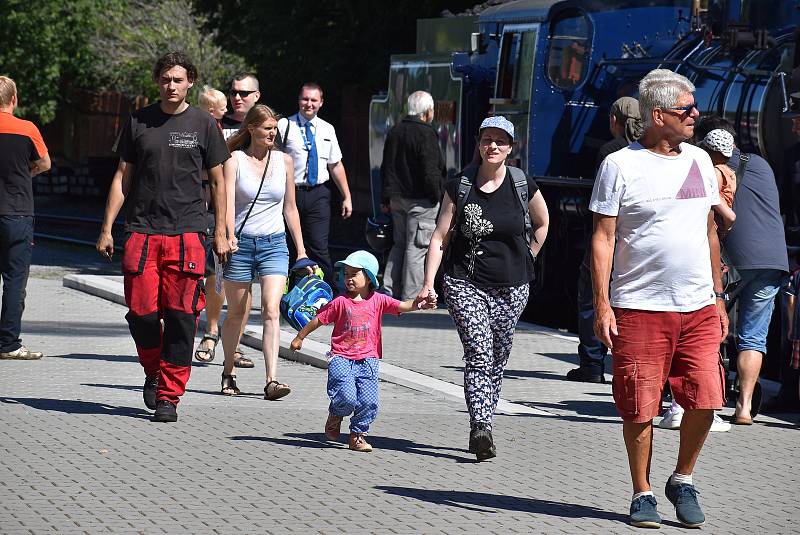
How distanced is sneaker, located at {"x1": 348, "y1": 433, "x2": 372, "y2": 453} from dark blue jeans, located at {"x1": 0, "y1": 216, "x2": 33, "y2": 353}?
3757 millimetres

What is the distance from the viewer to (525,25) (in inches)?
579

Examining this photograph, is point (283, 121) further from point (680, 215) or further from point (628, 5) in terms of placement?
point (680, 215)

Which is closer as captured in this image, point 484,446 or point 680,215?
A: point 680,215

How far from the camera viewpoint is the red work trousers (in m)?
8.23

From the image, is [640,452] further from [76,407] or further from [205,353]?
[205,353]

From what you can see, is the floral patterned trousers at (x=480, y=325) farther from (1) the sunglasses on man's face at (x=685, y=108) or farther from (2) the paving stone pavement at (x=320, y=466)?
(1) the sunglasses on man's face at (x=685, y=108)

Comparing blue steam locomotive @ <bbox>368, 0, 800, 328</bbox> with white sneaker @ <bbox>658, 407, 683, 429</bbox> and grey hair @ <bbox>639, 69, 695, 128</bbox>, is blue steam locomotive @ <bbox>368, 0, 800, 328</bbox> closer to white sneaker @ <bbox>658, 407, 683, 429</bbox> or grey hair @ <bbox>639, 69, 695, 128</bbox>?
white sneaker @ <bbox>658, 407, 683, 429</bbox>

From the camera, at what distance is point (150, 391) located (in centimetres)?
845

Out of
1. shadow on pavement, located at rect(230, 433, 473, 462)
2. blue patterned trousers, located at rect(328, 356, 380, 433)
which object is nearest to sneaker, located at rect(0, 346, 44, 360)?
shadow on pavement, located at rect(230, 433, 473, 462)

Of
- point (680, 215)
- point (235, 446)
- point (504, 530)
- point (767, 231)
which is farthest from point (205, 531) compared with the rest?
point (767, 231)

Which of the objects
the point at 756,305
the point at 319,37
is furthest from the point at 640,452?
the point at 319,37

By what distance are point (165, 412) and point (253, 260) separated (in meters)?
1.36

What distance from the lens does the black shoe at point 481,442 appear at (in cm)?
726

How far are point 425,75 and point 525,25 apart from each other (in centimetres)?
222
